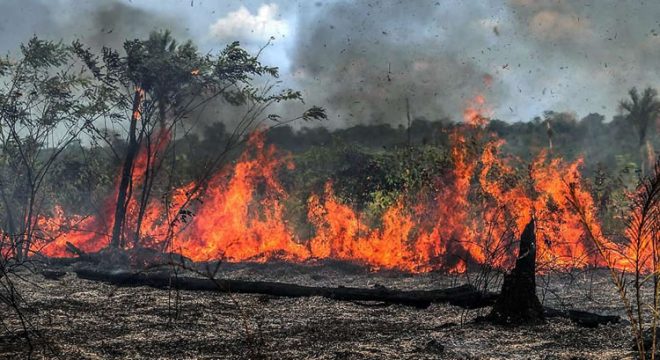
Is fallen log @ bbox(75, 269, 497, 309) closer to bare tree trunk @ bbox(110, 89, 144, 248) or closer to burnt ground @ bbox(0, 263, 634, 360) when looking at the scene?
burnt ground @ bbox(0, 263, 634, 360)

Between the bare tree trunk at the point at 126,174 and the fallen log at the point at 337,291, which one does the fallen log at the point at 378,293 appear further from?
the bare tree trunk at the point at 126,174

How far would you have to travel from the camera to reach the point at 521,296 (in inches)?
283

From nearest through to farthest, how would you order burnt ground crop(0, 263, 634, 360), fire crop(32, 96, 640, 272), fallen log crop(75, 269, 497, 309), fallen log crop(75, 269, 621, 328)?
burnt ground crop(0, 263, 634, 360) < fallen log crop(75, 269, 621, 328) < fallen log crop(75, 269, 497, 309) < fire crop(32, 96, 640, 272)

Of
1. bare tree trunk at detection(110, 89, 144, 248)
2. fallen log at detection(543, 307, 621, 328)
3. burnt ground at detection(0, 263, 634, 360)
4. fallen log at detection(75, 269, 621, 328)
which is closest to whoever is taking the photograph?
burnt ground at detection(0, 263, 634, 360)

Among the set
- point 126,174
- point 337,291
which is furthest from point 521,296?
point 126,174

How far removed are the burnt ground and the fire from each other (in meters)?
5.16

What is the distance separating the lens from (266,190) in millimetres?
20516


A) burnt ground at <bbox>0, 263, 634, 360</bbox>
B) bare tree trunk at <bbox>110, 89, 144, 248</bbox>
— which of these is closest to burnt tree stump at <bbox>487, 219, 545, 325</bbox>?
burnt ground at <bbox>0, 263, 634, 360</bbox>

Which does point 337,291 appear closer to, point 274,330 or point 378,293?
point 378,293

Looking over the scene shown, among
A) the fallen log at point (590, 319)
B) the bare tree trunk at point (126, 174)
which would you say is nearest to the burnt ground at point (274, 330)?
the fallen log at point (590, 319)

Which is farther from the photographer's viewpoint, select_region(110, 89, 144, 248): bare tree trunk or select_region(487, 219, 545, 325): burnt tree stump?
select_region(110, 89, 144, 248): bare tree trunk

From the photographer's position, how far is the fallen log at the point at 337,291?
8156mm

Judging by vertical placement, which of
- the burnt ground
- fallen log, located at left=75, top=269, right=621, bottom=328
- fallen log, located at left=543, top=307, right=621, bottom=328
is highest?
fallen log, located at left=75, top=269, right=621, bottom=328

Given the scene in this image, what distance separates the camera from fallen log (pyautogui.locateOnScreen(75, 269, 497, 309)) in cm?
816
